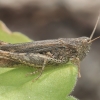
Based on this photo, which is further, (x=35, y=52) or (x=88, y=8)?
(x=88, y=8)

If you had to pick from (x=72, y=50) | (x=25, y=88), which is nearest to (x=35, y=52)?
(x=72, y=50)

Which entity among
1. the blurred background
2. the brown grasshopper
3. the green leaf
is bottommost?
the green leaf

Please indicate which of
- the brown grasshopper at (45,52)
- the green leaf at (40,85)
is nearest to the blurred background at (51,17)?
the brown grasshopper at (45,52)

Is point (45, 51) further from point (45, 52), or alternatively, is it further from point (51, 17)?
point (51, 17)

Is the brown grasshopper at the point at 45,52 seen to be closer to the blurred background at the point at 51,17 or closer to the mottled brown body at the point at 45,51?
the mottled brown body at the point at 45,51

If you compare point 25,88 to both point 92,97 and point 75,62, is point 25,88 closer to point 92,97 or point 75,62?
point 75,62

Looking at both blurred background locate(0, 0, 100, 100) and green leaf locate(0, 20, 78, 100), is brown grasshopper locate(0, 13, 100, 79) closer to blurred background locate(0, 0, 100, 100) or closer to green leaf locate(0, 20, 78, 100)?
green leaf locate(0, 20, 78, 100)

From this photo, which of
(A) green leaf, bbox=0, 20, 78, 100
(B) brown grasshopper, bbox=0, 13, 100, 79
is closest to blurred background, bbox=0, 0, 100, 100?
(B) brown grasshopper, bbox=0, 13, 100, 79
